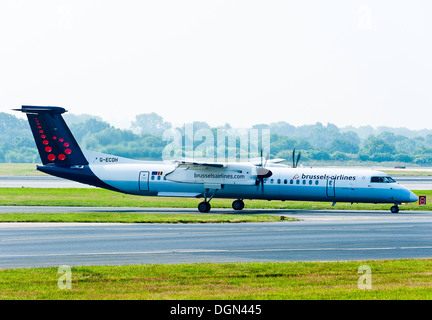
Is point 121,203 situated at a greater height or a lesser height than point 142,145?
lesser

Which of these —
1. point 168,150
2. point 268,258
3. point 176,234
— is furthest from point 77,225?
point 168,150

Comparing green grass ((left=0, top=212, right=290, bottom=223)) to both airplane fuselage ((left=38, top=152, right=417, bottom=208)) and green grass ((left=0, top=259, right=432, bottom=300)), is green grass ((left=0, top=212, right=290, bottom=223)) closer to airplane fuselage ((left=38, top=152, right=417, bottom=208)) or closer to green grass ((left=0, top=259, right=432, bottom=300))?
airplane fuselage ((left=38, top=152, right=417, bottom=208))

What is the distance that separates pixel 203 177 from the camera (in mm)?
43438

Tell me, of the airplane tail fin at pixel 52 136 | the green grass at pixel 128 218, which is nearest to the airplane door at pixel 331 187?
the green grass at pixel 128 218

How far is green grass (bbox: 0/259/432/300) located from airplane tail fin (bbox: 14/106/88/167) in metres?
25.3

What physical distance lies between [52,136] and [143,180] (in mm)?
6690

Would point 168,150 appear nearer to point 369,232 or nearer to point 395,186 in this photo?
point 395,186

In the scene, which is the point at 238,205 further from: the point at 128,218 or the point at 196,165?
the point at 128,218

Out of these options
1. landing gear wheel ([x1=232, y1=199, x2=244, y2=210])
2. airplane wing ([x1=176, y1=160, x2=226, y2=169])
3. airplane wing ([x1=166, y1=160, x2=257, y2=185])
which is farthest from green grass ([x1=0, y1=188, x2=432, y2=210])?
airplane wing ([x1=176, y1=160, x2=226, y2=169])

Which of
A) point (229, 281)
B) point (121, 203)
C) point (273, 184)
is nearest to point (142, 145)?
point (121, 203)

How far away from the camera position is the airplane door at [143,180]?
43.5 m

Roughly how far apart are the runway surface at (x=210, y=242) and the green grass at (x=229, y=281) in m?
1.73

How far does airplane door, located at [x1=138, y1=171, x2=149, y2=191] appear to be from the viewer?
143 feet

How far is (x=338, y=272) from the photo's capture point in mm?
18359
